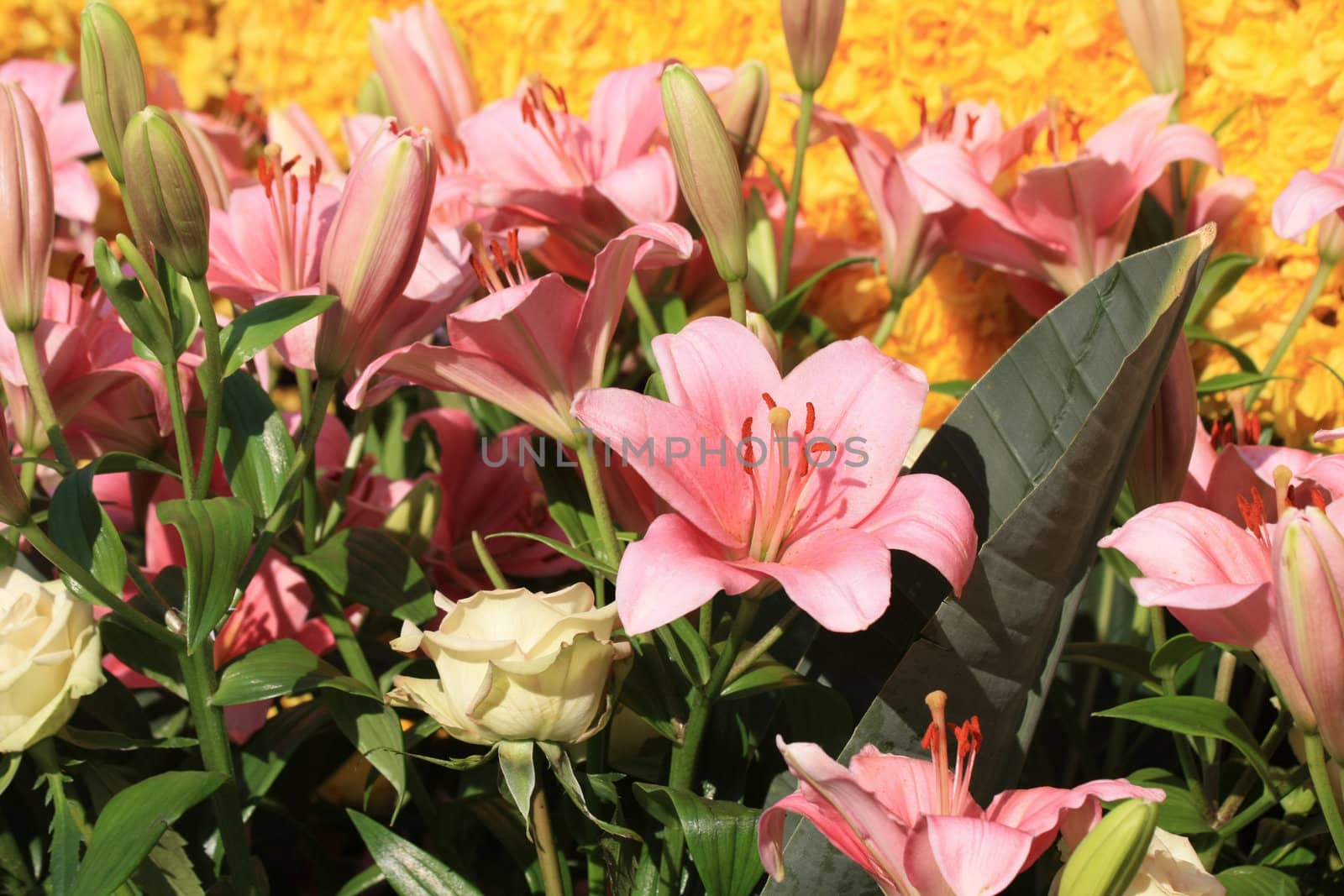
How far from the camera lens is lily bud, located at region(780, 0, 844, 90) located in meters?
0.55

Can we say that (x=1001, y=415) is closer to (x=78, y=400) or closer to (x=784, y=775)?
(x=784, y=775)

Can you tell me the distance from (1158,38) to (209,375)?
0.44 m

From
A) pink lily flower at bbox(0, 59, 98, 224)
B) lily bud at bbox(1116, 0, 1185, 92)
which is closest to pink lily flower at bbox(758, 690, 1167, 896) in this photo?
lily bud at bbox(1116, 0, 1185, 92)

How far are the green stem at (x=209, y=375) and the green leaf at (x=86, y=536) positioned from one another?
3cm

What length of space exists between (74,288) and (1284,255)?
0.53 m

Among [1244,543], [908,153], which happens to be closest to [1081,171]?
[908,153]

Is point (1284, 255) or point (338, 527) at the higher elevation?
point (1284, 255)

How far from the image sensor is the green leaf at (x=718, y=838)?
0.40 meters

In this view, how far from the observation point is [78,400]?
49cm

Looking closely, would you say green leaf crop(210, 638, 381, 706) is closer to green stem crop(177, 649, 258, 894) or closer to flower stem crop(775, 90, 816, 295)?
green stem crop(177, 649, 258, 894)

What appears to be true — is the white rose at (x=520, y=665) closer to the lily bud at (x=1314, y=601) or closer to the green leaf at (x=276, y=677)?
the green leaf at (x=276, y=677)

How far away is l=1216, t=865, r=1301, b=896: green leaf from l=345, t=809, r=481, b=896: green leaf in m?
0.24

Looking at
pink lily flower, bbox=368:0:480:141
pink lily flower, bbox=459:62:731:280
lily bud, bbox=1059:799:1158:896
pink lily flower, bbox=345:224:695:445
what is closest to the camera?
lily bud, bbox=1059:799:1158:896

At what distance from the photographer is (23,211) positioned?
44 cm
